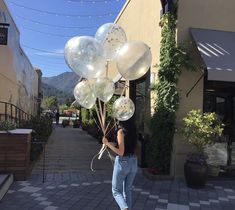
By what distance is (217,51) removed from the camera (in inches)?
391

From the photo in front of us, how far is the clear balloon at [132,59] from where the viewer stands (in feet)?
19.0

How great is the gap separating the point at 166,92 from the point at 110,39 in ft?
13.7

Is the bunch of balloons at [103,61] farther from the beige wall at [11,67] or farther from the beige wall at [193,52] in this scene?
the beige wall at [11,67]

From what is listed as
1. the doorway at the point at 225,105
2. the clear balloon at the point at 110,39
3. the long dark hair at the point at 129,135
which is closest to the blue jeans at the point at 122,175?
the long dark hair at the point at 129,135

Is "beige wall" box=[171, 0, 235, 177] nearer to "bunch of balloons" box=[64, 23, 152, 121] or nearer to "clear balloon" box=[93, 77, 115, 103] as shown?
"bunch of balloons" box=[64, 23, 152, 121]

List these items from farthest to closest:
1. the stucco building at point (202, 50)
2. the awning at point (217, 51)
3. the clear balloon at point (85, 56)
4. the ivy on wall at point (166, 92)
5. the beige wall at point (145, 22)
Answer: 1. the beige wall at point (145, 22)
2. the ivy on wall at point (166, 92)
3. the stucco building at point (202, 50)
4. the awning at point (217, 51)
5. the clear balloon at point (85, 56)

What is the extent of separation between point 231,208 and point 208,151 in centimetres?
270

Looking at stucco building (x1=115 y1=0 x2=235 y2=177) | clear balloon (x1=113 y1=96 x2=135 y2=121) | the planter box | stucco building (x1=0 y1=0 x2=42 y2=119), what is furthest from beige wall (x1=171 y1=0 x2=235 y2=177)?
stucco building (x1=0 y1=0 x2=42 y2=119)

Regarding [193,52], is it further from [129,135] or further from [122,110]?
[129,135]

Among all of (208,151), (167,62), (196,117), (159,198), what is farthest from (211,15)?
(159,198)

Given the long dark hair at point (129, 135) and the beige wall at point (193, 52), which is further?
the beige wall at point (193, 52)

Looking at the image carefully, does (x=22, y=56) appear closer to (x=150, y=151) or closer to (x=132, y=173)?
(x=150, y=151)

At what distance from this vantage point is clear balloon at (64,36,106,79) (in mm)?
5656

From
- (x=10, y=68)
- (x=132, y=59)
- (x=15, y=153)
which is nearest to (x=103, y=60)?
(x=132, y=59)
